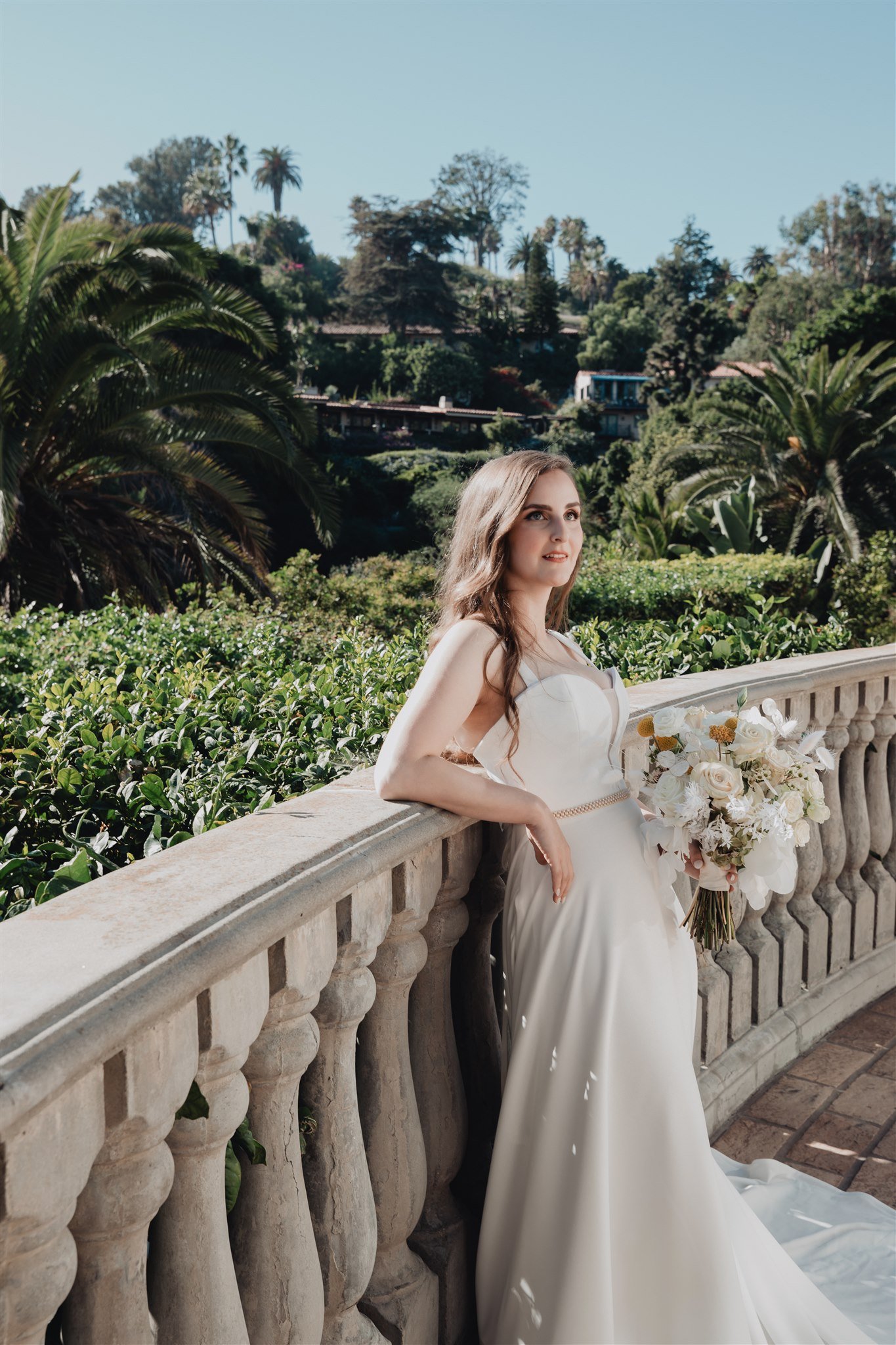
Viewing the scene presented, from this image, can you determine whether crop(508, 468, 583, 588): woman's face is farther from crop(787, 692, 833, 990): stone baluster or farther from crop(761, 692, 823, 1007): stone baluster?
crop(787, 692, 833, 990): stone baluster

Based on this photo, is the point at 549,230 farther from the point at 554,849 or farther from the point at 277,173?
the point at 554,849

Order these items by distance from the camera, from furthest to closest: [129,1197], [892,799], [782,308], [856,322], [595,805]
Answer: [782,308]
[856,322]
[892,799]
[595,805]
[129,1197]

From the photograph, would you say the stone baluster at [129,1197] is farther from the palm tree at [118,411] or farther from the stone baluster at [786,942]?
the palm tree at [118,411]

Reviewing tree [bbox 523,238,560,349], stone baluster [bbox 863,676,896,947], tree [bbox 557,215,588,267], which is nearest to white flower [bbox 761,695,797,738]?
stone baluster [bbox 863,676,896,947]

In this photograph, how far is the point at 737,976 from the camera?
119 inches

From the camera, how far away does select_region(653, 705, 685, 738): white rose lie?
6.77 ft

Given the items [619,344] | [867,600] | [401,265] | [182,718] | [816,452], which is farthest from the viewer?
[401,265]

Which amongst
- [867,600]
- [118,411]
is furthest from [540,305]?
[867,600]

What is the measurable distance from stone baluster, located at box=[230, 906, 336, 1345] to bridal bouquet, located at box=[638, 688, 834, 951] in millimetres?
810

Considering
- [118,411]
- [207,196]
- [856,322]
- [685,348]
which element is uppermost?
[207,196]

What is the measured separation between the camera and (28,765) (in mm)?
2408

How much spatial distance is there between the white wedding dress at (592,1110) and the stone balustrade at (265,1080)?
4.6 inches

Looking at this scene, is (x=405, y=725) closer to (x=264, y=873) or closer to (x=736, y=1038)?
(x=264, y=873)

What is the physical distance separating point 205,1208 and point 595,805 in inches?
40.9
